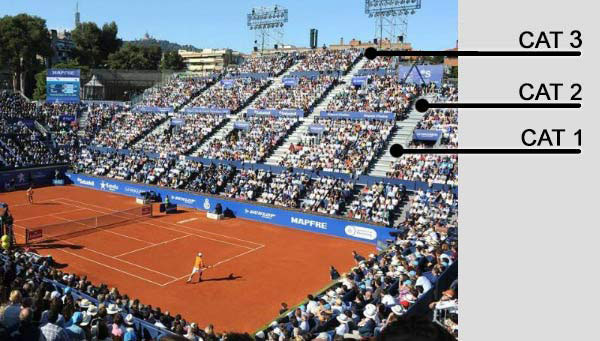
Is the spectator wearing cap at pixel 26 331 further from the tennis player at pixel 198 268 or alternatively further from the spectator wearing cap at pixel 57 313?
the tennis player at pixel 198 268

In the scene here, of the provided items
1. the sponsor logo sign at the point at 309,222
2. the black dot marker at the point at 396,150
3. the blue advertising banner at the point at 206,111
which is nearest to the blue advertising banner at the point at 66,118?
the blue advertising banner at the point at 206,111

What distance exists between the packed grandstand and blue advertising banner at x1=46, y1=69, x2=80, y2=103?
4.66 ft

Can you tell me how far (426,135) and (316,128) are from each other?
8784 millimetres

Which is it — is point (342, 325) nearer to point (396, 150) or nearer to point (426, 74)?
point (396, 150)

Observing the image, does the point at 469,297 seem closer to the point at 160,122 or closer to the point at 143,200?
the point at 143,200

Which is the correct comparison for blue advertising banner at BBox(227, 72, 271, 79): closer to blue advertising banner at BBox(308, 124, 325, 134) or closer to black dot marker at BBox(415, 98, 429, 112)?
blue advertising banner at BBox(308, 124, 325, 134)

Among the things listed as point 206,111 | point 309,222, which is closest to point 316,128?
point 309,222

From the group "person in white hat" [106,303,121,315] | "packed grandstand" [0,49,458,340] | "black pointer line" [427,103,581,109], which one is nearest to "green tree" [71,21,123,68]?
"packed grandstand" [0,49,458,340]

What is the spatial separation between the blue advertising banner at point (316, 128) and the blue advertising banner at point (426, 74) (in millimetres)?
8609

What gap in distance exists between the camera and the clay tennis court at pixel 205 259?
55.2 ft

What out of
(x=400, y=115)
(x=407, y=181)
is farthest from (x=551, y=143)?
(x=400, y=115)

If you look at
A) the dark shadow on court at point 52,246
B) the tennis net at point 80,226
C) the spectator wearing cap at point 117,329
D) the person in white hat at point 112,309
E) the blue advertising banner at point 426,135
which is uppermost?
the blue advertising banner at point 426,135

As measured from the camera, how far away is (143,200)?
1313 inches

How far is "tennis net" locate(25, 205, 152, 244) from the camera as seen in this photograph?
23.6 meters
